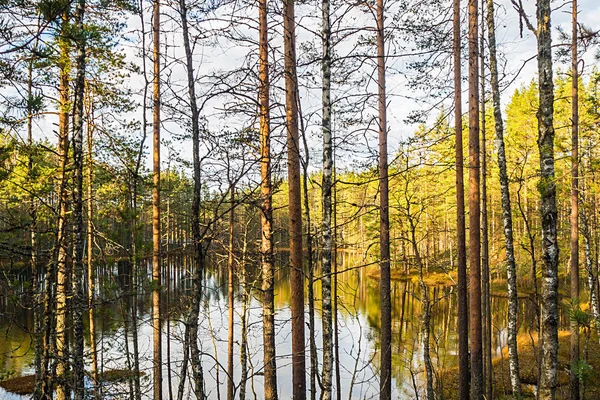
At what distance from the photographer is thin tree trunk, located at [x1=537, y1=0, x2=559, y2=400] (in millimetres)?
4500

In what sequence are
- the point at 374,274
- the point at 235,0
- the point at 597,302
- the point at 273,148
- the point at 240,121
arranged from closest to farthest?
the point at 235,0, the point at 240,121, the point at 273,148, the point at 597,302, the point at 374,274

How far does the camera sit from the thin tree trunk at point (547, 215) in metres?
4.50

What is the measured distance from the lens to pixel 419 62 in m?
9.72

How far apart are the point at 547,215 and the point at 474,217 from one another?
4.72 meters

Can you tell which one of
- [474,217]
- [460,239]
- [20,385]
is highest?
[474,217]

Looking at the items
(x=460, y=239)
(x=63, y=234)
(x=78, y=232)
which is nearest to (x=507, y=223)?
(x=460, y=239)

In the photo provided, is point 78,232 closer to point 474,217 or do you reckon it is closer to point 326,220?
point 326,220

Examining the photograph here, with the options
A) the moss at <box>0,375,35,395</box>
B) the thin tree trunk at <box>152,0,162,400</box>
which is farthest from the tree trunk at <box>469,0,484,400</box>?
the moss at <box>0,375,35,395</box>

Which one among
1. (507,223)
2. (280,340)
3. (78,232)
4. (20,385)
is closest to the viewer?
(78,232)

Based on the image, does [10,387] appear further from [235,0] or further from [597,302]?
[597,302]

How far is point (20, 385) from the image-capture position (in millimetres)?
15859

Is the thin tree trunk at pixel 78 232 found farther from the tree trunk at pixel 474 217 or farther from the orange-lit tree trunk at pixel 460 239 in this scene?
the orange-lit tree trunk at pixel 460 239

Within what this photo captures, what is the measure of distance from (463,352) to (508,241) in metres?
2.81

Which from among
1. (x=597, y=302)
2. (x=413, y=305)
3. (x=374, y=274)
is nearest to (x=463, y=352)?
(x=597, y=302)
